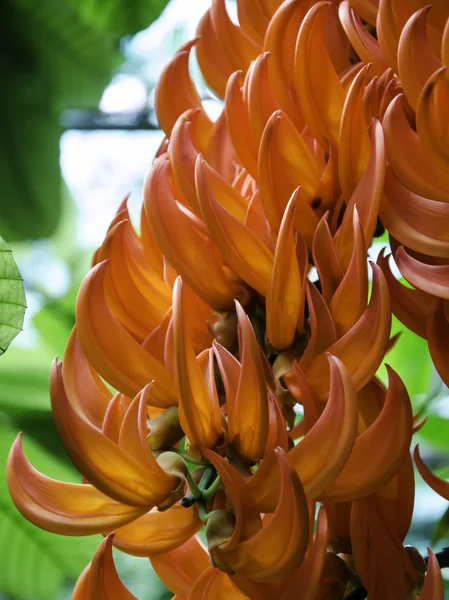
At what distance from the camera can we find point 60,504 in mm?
344

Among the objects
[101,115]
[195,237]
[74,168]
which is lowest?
[74,168]

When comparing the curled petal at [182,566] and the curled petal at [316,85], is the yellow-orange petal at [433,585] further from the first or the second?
the curled petal at [316,85]

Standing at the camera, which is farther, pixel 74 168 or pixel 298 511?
pixel 74 168

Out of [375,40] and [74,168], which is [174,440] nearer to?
[375,40]

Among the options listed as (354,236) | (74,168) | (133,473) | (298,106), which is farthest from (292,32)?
(74,168)

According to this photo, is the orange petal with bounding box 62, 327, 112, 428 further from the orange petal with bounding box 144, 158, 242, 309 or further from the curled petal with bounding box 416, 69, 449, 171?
the curled petal with bounding box 416, 69, 449, 171

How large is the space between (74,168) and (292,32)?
0.70 meters

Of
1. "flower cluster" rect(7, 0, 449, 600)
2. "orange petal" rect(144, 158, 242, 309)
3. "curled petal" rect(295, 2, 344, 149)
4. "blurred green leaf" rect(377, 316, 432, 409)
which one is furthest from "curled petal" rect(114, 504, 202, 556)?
"blurred green leaf" rect(377, 316, 432, 409)

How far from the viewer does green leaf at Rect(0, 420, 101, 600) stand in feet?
1.85

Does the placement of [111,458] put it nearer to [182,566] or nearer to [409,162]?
[182,566]

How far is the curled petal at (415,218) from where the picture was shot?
0.38 meters

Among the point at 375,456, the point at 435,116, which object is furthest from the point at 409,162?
the point at 375,456

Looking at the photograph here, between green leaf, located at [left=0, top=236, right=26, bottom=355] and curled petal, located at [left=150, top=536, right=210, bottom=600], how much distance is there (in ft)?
0.59

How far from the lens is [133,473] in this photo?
34 cm
